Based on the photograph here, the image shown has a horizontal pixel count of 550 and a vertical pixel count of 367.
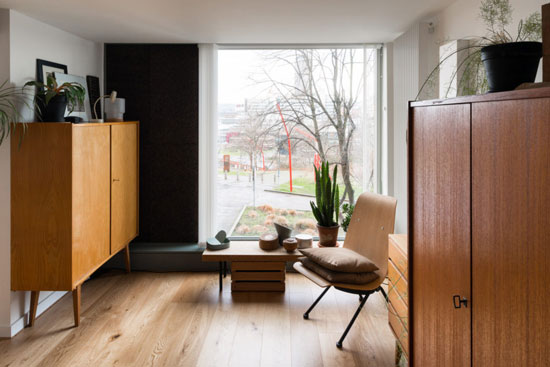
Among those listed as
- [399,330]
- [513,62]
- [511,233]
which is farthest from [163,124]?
[511,233]

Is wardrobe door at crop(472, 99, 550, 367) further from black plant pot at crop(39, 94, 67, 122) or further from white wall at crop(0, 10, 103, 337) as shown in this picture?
white wall at crop(0, 10, 103, 337)

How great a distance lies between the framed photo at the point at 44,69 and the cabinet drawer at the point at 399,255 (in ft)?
9.54

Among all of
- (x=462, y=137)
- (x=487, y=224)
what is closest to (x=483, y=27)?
(x=462, y=137)

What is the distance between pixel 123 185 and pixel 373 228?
93.6 inches

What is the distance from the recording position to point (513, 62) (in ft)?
4.52

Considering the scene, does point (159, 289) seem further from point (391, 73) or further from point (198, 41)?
point (391, 73)

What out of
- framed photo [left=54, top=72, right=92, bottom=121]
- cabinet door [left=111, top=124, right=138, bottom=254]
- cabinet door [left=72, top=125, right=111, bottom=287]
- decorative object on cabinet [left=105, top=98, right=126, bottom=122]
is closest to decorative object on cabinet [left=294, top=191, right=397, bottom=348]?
cabinet door [left=72, top=125, right=111, bottom=287]

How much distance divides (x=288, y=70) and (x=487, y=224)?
11.9 feet

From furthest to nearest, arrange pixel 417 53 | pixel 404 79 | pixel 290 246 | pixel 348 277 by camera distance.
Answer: pixel 404 79, pixel 290 246, pixel 417 53, pixel 348 277

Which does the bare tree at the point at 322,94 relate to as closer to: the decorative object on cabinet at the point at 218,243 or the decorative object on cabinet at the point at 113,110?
the decorative object on cabinet at the point at 218,243

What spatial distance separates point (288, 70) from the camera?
457 cm

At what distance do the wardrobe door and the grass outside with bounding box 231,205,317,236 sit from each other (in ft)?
11.2

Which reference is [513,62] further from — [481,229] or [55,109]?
[55,109]

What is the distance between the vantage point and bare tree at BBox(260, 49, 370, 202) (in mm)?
4543
